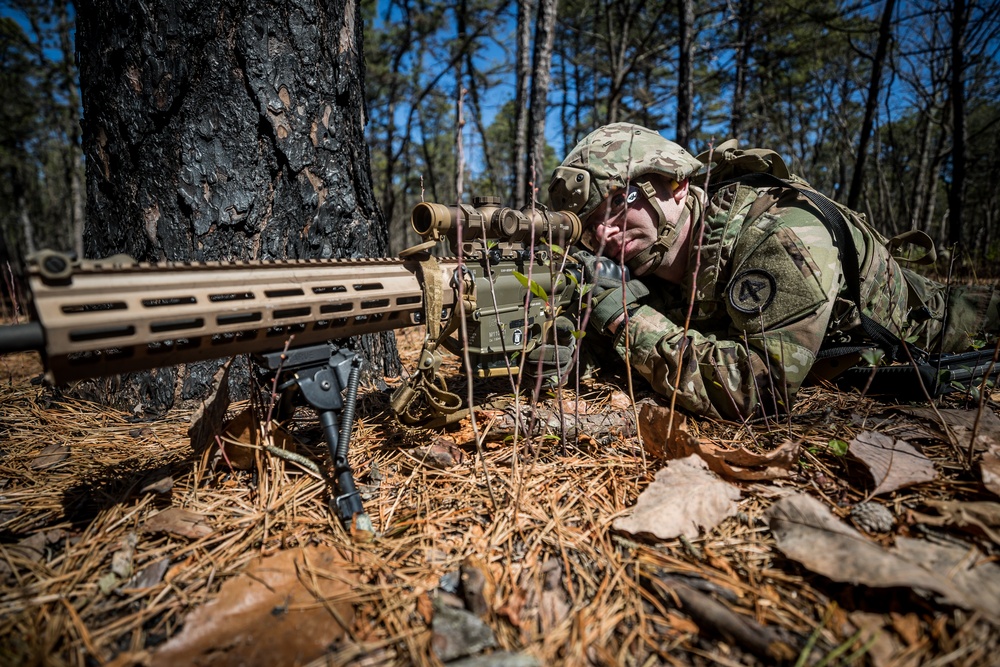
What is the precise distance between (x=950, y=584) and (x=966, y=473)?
0.75 metres

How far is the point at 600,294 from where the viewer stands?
2701 mm

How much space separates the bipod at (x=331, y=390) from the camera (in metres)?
1.63

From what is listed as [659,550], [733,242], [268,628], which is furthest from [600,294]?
[268,628]

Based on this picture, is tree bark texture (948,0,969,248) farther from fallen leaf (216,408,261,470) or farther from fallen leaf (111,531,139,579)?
fallen leaf (111,531,139,579)

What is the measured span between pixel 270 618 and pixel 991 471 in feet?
7.75

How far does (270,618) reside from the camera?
1.21 metres

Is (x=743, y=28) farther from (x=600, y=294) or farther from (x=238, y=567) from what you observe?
(x=238, y=567)

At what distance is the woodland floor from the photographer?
111 centimetres


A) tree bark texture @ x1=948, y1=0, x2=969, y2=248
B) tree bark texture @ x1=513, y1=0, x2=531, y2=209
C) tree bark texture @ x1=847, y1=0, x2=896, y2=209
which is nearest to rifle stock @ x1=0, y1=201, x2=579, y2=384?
tree bark texture @ x1=513, y1=0, x2=531, y2=209

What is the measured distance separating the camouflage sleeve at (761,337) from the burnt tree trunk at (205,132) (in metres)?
2.07

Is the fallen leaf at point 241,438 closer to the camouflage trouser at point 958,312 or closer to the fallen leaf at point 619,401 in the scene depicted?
the fallen leaf at point 619,401

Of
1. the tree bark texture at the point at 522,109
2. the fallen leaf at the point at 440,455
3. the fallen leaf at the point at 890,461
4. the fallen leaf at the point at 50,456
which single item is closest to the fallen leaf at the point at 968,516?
the fallen leaf at the point at 890,461

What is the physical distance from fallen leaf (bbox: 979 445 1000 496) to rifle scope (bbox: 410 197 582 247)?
169 cm

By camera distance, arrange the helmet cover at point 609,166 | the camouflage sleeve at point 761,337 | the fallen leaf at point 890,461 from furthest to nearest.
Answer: the helmet cover at point 609,166, the camouflage sleeve at point 761,337, the fallen leaf at point 890,461
